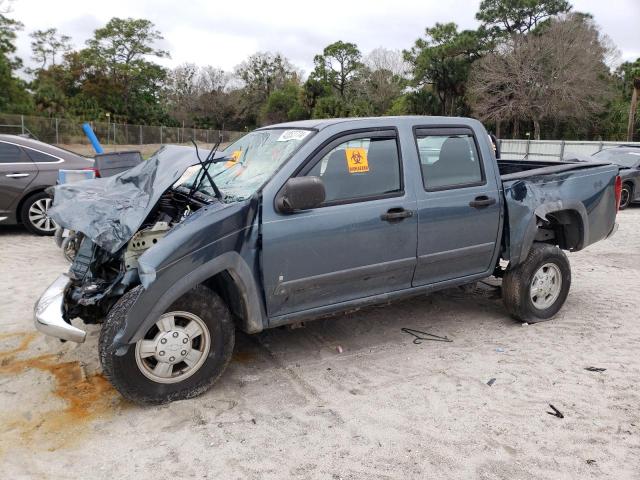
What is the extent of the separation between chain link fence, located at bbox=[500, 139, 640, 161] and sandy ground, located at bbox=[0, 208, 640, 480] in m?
21.1

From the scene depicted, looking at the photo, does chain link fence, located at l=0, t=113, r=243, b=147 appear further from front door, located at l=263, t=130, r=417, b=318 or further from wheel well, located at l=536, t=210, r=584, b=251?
front door, located at l=263, t=130, r=417, b=318

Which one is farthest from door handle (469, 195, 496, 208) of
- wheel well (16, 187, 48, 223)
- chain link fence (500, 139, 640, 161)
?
chain link fence (500, 139, 640, 161)

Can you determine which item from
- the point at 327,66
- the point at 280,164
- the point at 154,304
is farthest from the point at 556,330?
the point at 327,66

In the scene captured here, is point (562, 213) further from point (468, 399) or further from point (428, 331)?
point (468, 399)

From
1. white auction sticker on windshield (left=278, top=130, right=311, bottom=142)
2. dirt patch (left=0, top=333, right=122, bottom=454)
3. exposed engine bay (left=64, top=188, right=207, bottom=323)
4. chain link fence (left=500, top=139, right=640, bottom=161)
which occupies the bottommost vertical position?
dirt patch (left=0, top=333, right=122, bottom=454)

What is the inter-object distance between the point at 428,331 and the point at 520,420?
1.58 m

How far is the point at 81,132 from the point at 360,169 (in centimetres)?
3075

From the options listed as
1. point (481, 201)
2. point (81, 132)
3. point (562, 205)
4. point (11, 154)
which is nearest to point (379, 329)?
point (481, 201)

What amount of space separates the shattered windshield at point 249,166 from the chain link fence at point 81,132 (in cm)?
2257

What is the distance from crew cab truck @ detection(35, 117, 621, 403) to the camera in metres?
3.43

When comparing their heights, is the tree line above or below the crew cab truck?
above

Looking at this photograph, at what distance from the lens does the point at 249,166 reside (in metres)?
4.15

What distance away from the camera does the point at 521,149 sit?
29891 millimetres

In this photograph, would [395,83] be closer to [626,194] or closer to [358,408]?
[626,194]
